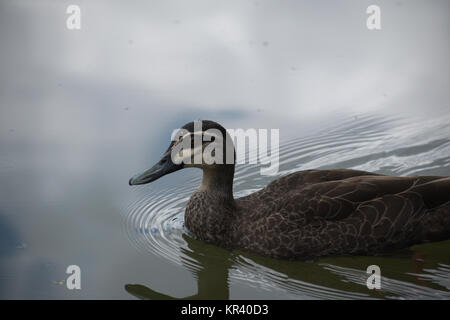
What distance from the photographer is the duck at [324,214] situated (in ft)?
18.4

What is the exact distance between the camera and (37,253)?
581cm

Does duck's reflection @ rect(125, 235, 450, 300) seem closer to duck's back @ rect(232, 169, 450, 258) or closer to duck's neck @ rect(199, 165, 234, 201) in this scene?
duck's back @ rect(232, 169, 450, 258)

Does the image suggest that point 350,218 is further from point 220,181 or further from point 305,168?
point 305,168

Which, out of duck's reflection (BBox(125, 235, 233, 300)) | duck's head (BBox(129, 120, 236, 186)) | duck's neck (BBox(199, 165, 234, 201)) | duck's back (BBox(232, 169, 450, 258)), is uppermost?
duck's head (BBox(129, 120, 236, 186))

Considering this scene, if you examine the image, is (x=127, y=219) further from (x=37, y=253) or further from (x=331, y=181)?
(x=331, y=181)

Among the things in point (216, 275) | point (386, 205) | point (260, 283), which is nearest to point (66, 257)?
point (216, 275)

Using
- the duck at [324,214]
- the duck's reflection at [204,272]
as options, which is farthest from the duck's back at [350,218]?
the duck's reflection at [204,272]

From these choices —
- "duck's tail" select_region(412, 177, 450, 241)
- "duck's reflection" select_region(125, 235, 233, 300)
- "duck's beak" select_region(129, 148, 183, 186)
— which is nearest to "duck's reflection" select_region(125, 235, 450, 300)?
"duck's reflection" select_region(125, 235, 233, 300)

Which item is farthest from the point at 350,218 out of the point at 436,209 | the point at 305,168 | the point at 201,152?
the point at 305,168

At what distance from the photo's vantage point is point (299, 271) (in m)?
5.48

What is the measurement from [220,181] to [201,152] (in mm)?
363

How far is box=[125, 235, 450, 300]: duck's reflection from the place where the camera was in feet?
17.0

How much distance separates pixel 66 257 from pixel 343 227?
2652mm

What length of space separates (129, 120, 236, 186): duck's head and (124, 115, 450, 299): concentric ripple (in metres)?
0.71
